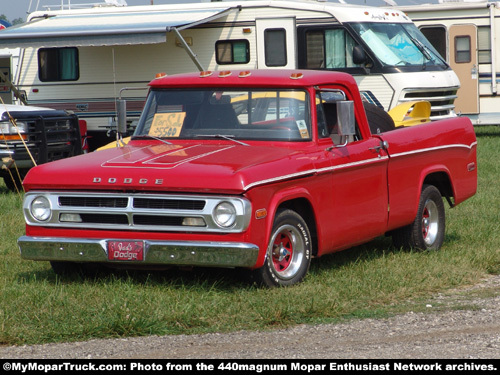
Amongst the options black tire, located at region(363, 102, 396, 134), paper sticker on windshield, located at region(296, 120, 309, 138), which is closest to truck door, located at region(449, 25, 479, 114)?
black tire, located at region(363, 102, 396, 134)

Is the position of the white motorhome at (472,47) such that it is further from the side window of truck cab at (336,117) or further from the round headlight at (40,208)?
the round headlight at (40,208)

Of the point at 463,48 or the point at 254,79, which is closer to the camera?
the point at 254,79

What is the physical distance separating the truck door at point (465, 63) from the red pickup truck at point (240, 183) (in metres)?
12.6

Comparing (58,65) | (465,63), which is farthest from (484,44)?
(58,65)

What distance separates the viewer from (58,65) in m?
Result: 18.3

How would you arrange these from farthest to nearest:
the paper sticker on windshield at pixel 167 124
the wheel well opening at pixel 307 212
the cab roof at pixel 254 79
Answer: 1. the paper sticker on windshield at pixel 167 124
2. the cab roof at pixel 254 79
3. the wheel well opening at pixel 307 212

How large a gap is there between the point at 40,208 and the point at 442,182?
14.0ft

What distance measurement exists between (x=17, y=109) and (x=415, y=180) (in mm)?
8039

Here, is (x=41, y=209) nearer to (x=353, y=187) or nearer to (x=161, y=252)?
(x=161, y=252)

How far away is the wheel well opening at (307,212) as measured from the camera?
748cm

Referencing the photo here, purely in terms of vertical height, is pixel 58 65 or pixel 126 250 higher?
pixel 58 65

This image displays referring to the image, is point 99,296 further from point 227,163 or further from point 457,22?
point 457,22

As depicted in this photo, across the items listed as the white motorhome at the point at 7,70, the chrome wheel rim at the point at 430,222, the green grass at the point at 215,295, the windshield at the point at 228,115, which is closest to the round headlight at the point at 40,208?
the green grass at the point at 215,295
